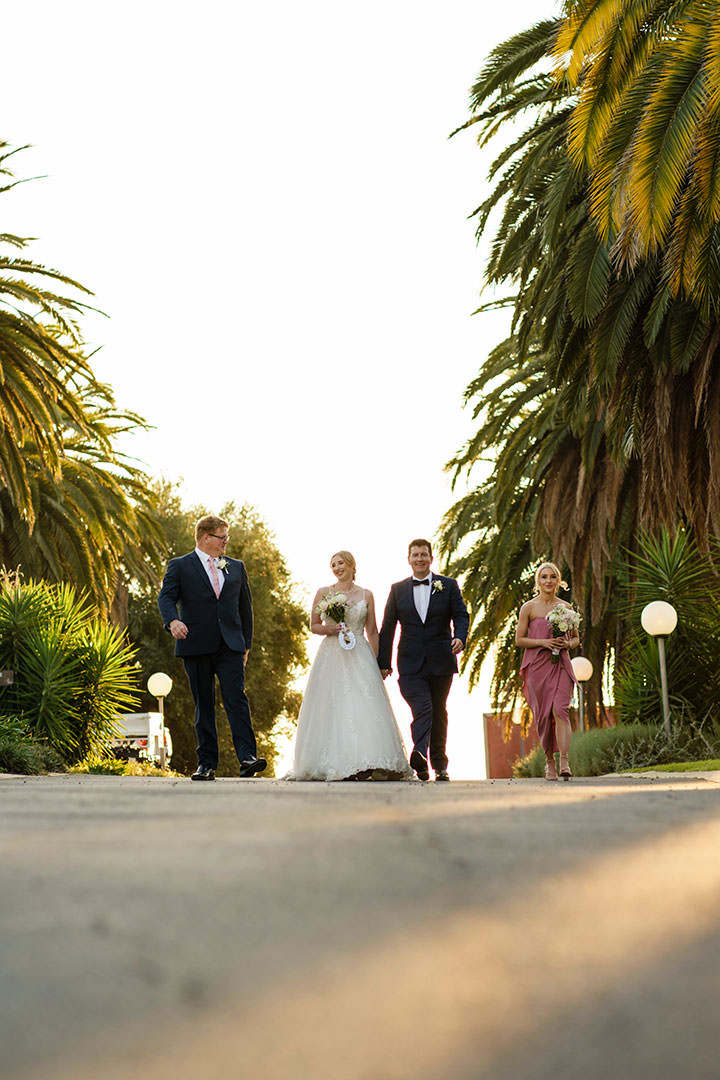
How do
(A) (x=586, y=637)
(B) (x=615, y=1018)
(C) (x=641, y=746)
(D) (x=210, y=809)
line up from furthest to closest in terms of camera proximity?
(A) (x=586, y=637)
(C) (x=641, y=746)
(D) (x=210, y=809)
(B) (x=615, y=1018)

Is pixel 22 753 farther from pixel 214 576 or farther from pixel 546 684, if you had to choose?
pixel 546 684

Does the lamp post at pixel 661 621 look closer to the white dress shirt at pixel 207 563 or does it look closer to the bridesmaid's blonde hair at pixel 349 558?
the bridesmaid's blonde hair at pixel 349 558

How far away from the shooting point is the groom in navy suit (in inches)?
482

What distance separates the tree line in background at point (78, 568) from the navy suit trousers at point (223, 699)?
4556 mm

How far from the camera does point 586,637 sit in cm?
2962

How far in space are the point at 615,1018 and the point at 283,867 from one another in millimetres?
1151

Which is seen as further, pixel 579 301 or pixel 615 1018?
pixel 579 301

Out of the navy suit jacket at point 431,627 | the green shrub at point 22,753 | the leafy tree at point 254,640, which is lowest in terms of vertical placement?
the green shrub at point 22,753

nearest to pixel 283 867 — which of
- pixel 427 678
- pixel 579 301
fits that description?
pixel 427 678

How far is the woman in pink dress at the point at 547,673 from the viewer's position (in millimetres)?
12898

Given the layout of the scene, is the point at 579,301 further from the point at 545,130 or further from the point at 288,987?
the point at 288,987

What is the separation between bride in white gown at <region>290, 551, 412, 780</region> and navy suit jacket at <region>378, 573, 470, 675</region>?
35 cm

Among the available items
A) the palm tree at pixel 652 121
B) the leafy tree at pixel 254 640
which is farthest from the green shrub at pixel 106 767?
the leafy tree at pixel 254 640

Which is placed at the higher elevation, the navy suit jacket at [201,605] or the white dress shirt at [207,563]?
the white dress shirt at [207,563]
